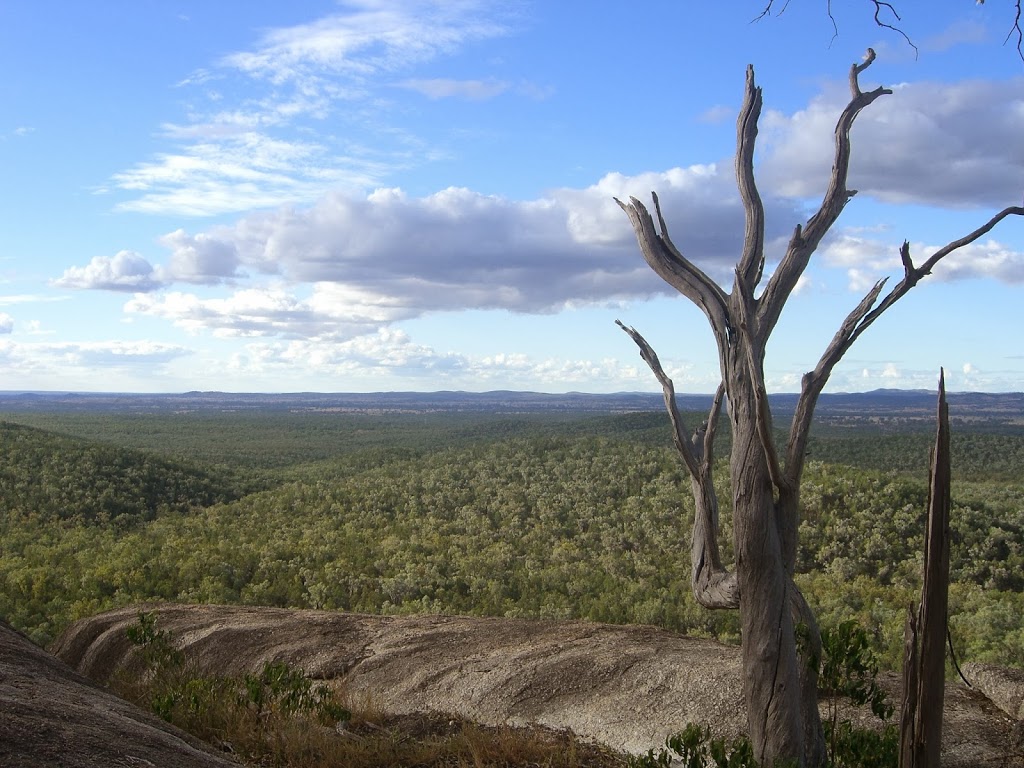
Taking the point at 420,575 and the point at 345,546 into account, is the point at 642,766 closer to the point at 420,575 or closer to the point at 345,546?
the point at 420,575

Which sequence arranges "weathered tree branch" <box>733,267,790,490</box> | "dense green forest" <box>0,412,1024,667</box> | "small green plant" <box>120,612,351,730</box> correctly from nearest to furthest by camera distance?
"weathered tree branch" <box>733,267,790,490</box>, "small green plant" <box>120,612,351,730</box>, "dense green forest" <box>0,412,1024,667</box>

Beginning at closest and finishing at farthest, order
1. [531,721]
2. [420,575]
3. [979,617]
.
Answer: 1. [531,721]
2. [979,617]
3. [420,575]

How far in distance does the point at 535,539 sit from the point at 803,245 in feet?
94.9

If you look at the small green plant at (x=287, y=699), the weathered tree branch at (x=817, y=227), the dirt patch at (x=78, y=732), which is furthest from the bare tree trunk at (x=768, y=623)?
the small green plant at (x=287, y=699)

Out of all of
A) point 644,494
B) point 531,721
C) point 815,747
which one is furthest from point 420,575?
point 815,747

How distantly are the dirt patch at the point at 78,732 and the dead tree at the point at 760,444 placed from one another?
3.41 meters

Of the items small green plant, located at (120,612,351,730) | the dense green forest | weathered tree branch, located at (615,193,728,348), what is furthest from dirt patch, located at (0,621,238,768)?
the dense green forest

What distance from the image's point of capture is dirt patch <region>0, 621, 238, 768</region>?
178 inches

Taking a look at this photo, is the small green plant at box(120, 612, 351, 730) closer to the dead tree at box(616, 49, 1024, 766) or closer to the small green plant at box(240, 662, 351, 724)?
the small green plant at box(240, 662, 351, 724)

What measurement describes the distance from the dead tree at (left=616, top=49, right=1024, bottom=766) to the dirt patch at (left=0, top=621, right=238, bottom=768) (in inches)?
134

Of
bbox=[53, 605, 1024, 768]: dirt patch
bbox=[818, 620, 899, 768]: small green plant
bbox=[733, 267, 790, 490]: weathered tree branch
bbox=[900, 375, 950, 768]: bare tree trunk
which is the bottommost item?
bbox=[53, 605, 1024, 768]: dirt patch

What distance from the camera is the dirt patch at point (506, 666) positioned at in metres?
8.34

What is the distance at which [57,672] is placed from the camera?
26.0 feet

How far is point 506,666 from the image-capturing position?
32.8ft
